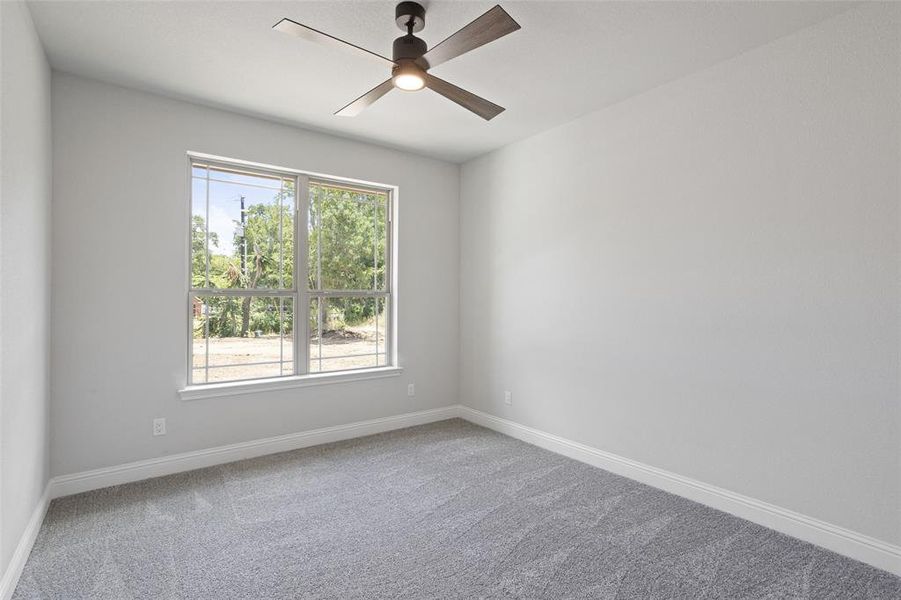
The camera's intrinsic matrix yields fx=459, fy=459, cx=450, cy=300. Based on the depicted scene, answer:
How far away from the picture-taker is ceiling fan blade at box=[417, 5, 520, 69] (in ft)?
6.09

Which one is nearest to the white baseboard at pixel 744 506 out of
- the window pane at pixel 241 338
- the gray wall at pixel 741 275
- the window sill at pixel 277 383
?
the gray wall at pixel 741 275

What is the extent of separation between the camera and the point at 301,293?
12.8ft

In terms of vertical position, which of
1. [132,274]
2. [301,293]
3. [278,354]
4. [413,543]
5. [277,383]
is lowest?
[413,543]

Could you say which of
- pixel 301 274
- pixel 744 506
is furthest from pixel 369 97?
pixel 744 506

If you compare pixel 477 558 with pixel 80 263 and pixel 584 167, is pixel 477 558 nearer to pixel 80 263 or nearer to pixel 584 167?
pixel 584 167

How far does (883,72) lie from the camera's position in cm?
216

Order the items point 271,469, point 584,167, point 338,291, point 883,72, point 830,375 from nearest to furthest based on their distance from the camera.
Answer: point 883,72 → point 830,375 → point 271,469 → point 584,167 → point 338,291

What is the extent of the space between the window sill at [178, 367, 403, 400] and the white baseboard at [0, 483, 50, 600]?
95cm

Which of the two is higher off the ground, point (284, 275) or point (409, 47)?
point (409, 47)

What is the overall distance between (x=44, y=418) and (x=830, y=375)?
4315mm

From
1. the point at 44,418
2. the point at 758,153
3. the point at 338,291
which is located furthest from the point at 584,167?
the point at 44,418

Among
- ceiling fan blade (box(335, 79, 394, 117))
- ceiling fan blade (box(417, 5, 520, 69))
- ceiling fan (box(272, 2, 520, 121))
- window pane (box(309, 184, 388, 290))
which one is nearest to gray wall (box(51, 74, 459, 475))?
window pane (box(309, 184, 388, 290))

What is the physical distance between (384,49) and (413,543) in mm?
2693

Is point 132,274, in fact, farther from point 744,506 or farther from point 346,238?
Result: point 744,506
